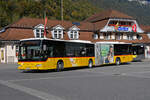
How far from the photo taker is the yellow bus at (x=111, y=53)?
89.6 ft

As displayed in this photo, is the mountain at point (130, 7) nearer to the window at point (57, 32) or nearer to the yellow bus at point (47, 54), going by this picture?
the window at point (57, 32)

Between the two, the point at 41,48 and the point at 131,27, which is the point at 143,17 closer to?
the point at 131,27

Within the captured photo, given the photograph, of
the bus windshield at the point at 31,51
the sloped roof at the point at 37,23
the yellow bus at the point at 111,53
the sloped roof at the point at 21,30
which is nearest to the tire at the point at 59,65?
the bus windshield at the point at 31,51

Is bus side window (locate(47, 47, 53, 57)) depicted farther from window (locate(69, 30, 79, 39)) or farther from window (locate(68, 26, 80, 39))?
window (locate(69, 30, 79, 39))

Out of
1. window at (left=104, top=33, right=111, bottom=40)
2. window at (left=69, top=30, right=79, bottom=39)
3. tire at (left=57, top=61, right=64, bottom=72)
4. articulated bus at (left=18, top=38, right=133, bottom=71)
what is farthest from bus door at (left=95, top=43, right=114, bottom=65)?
window at (left=104, top=33, right=111, bottom=40)

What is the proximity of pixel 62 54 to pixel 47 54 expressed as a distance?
2.04 metres

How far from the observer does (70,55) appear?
23.1m

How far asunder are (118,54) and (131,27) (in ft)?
66.8

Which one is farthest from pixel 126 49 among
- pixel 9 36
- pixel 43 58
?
pixel 9 36

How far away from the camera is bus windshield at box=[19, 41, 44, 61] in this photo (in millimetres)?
19875

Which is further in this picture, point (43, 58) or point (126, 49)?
point (126, 49)

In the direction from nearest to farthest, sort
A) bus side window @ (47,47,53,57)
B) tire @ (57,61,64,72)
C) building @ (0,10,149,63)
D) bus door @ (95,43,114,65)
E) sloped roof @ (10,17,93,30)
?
bus side window @ (47,47,53,57) → tire @ (57,61,64,72) → bus door @ (95,43,114,65) → building @ (0,10,149,63) → sloped roof @ (10,17,93,30)

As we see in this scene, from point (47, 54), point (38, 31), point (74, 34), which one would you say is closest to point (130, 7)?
point (74, 34)

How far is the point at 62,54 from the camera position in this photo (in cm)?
2205
